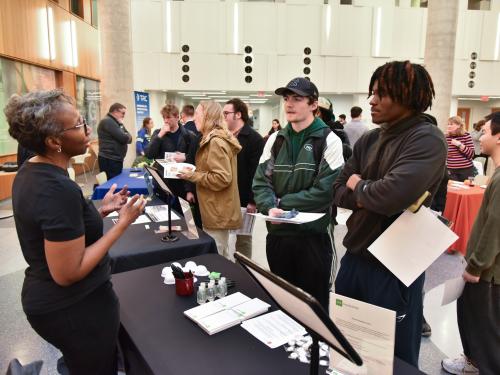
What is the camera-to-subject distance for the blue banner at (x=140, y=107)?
31.4ft

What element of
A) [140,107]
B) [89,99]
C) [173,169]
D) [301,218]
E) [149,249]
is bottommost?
[149,249]

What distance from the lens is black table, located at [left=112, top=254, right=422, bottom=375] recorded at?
108 cm

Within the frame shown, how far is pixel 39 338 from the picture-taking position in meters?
Answer: 2.38

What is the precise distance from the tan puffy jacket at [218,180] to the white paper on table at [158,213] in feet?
0.91

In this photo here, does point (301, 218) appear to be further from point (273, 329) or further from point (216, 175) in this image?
point (216, 175)

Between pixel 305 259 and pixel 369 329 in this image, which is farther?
pixel 305 259

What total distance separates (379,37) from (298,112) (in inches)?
435

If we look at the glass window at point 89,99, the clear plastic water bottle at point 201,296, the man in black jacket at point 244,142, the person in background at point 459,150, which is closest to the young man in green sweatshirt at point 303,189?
the clear plastic water bottle at point 201,296

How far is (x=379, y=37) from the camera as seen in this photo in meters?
11.4

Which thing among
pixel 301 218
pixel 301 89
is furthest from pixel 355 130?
pixel 301 218

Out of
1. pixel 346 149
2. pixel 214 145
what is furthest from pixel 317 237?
pixel 346 149

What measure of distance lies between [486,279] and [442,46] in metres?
8.48

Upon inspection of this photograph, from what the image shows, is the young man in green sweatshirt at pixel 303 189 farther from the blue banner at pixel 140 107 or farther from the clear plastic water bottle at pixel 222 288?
the blue banner at pixel 140 107

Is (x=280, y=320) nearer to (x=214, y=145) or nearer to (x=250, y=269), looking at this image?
(x=250, y=269)
